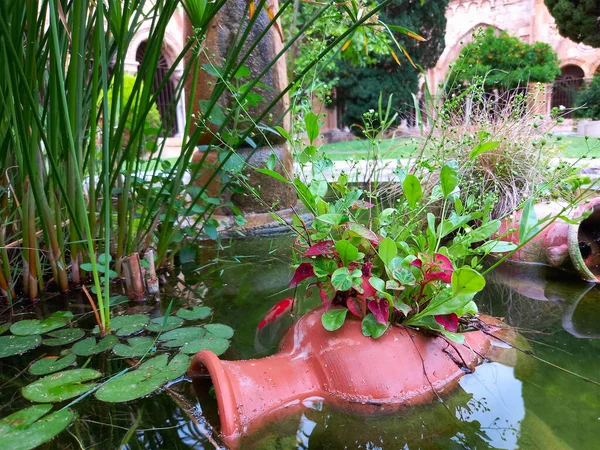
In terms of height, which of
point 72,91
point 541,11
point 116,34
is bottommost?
point 72,91

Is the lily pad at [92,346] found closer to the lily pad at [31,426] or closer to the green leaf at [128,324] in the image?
the green leaf at [128,324]

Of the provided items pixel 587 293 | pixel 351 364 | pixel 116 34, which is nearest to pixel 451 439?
pixel 351 364

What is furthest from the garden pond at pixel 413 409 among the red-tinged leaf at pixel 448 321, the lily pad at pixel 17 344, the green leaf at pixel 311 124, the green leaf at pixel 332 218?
the green leaf at pixel 311 124

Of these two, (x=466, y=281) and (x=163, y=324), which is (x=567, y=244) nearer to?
(x=466, y=281)

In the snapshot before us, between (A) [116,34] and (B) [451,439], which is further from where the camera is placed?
(A) [116,34]

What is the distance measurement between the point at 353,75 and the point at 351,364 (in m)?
11.3

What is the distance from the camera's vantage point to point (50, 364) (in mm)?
Answer: 978

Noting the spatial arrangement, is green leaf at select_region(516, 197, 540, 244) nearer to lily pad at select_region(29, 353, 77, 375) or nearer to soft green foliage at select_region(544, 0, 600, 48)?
lily pad at select_region(29, 353, 77, 375)

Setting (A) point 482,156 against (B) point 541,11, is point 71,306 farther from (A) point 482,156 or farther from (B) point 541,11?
(B) point 541,11

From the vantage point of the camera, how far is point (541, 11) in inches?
555

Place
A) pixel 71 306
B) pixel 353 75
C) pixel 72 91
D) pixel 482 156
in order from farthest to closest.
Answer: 1. pixel 353 75
2. pixel 482 156
3. pixel 71 306
4. pixel 72 91

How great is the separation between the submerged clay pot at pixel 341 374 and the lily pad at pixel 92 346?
27 centimetres

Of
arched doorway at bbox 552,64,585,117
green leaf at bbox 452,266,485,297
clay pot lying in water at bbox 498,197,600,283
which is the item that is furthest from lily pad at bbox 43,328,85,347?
arched doorway at bbox 552,64,585,117

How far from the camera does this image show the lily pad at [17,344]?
104cm
